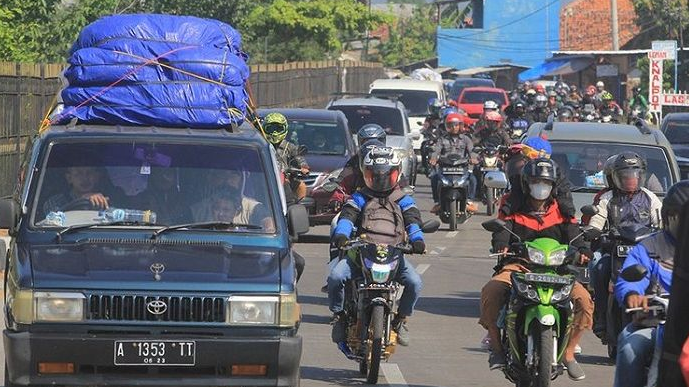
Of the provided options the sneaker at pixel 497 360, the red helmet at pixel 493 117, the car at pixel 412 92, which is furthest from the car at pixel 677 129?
the sneaker at pixel 497 360

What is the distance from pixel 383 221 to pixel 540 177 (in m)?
1.47

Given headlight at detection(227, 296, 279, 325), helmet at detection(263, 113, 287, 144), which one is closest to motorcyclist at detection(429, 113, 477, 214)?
helmet at detection(263, 113, 287, 144)

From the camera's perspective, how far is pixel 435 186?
23.6 m

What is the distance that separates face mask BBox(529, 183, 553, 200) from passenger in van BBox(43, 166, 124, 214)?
2673 millimetres

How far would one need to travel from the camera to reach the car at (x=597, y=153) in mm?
15344

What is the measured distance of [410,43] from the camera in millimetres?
119562

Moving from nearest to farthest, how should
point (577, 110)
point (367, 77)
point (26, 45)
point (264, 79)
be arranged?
point (26, 45) < point (577, 110) < point (264, 79) < point (367, 77)

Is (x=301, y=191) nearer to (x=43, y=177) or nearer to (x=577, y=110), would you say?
(x=43, y=177)

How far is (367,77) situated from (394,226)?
186ft

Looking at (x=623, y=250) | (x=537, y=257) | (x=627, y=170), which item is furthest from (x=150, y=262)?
(x=627, y=170)

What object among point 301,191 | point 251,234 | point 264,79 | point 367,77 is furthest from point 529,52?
point 251,234

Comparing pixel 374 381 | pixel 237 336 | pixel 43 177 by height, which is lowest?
pixel 374 381

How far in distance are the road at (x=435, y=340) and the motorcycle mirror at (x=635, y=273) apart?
373 cm

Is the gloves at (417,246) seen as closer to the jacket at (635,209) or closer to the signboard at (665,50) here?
the jacket at (635,209)
